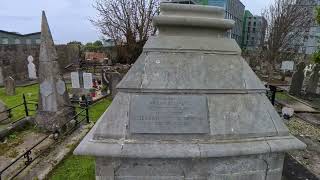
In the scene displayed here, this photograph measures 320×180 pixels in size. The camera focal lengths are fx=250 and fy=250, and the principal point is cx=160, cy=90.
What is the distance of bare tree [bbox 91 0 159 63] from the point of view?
18.3 metres

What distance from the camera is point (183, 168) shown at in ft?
10.6

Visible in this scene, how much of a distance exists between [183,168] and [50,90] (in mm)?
5444

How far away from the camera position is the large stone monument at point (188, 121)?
3127 mm

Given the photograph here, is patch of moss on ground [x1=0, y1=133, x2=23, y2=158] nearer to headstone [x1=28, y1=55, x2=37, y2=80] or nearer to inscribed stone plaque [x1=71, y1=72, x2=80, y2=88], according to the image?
inscribed stone plaque [x1=71, y1=72, x2=80, y2=88]

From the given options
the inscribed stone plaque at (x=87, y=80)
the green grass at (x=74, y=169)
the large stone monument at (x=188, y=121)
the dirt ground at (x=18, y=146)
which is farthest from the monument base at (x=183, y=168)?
the inscribed stone plaque at (x=87, y=80)

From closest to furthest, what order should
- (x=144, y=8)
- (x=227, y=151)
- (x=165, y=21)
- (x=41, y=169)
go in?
1. (x=227, y=151)
2. (x=165, y=21)
3. (x=41, y=169)
4. (x=144, y=8)

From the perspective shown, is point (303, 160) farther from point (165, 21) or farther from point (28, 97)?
point (28, 97)

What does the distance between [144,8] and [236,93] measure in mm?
16394

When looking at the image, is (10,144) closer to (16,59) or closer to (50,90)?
(50,90)

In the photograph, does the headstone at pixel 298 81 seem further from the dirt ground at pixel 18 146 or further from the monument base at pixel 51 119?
the dirt ground at pixel 18 146

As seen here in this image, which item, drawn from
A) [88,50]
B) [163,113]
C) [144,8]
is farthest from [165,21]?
[88,50]

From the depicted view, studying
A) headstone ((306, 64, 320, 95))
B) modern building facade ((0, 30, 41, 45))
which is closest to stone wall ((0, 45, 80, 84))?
modern building facade ((0, 30, 41, 45))

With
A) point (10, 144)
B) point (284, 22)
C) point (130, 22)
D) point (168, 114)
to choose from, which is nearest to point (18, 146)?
point (10, 144)

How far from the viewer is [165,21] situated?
3545 mm
